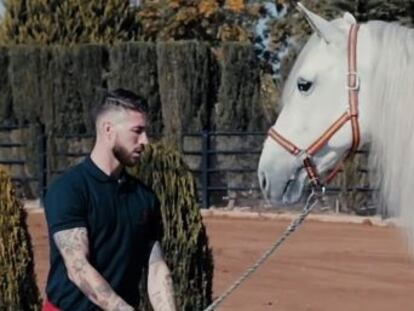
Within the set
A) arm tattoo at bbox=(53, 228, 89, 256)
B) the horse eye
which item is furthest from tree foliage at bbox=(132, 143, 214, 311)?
arm tattoo at bbox=(53, 228, 89, 256)

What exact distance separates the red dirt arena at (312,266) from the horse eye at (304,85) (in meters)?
3.66

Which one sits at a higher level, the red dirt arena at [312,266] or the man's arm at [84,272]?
the man's arm at [84,272]

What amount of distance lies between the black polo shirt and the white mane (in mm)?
1003

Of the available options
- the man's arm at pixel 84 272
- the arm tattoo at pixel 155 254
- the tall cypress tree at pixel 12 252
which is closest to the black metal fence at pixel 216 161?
the tall cypress tree at pixel 12 252

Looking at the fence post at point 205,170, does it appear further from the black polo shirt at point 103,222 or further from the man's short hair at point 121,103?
the man's short hair at point 121,103

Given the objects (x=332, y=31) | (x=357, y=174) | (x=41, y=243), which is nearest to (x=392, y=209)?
(x=332, y=31)

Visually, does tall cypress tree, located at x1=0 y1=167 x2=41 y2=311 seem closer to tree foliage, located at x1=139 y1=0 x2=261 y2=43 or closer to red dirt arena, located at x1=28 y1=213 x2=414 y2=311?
red dirt arena, located at x1=28 y1=213 x2=414 y2=311

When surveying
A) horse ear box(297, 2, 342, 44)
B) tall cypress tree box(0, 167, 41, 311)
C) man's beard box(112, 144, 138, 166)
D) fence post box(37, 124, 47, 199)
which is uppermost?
horse ear box(297, 2, 342, 44)

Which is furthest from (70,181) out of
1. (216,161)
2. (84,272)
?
(216,161)

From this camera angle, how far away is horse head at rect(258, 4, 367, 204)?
16.9 ft

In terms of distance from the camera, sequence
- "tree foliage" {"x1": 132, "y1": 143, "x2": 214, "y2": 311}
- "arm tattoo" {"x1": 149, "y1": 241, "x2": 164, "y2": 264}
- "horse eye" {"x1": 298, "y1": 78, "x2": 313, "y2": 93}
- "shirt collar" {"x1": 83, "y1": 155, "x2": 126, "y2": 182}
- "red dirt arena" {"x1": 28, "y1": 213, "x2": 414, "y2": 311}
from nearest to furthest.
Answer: "shirt collar" {"x1": 83, "y1": 155, "x2": 126, "y2": 182}, "arm tattoo" {"x1": 149, "y1": 241, "x2": 164, "y2": 264}, "horse eye" {"x1": 298, "y1": 78, "x2": 313, "y2": 93}, "tree foliage" {"x1": 132, "y1": 143, "x2": 214, "y2": 311}, "red dirt arena" {"x1": 28, "y1": 213, "x2": 414, "y2": 311}

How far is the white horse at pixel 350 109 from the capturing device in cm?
509

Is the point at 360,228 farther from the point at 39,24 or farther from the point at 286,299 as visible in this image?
the point at 39,24

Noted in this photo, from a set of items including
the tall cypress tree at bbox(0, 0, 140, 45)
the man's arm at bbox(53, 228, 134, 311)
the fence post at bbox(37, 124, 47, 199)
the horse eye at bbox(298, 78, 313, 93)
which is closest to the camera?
→ the man's arm at bbox(53, 228, 134, 311)
